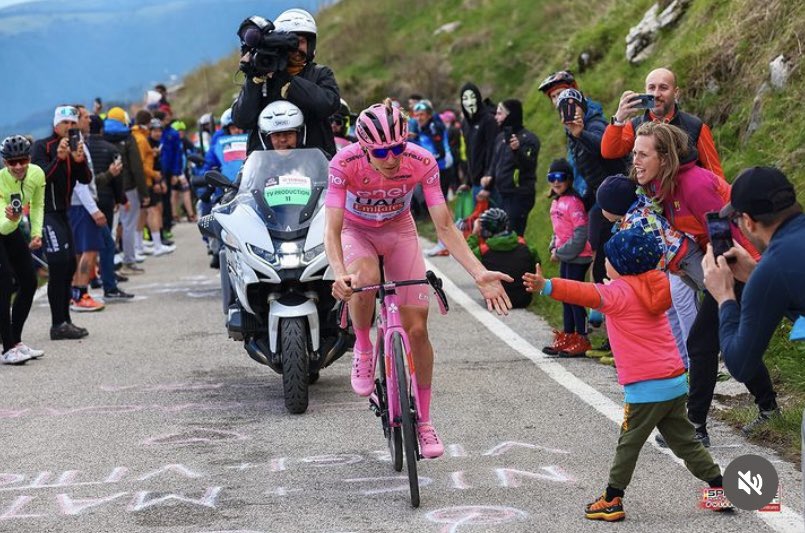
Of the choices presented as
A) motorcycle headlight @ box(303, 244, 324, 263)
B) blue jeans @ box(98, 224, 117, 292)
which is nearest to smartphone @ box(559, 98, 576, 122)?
motorcycle headlight @ box(303, 244, 324, 263)

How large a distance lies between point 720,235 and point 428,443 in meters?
2.22

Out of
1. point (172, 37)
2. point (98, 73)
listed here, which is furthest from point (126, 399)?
point (172, 37)

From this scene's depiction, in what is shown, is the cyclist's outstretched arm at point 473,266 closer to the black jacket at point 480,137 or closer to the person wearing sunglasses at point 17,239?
the person wearing sunglasses at point 17,239

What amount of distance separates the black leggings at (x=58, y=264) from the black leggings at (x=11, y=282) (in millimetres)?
832

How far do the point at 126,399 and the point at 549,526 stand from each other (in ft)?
14.5

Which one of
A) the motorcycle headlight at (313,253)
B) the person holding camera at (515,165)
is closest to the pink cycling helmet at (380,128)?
the motorcycle headlight at (313,253)

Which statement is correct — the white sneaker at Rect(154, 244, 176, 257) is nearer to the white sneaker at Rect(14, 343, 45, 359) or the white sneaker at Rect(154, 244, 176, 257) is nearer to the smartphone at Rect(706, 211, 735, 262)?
the white sneaker at Rect(14, 343, 45, 359)

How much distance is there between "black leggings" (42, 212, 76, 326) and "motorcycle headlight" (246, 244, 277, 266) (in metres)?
4.21

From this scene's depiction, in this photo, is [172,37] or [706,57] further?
[172,37]

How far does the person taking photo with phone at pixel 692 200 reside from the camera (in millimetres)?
7129

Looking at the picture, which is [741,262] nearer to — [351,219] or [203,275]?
[351,219]

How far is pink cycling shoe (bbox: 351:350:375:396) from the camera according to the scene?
7.59 meters

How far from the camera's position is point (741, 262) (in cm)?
512

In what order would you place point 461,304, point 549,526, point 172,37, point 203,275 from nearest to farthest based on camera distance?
point 549,526, point 461,304, point 203,275, point 172,37
